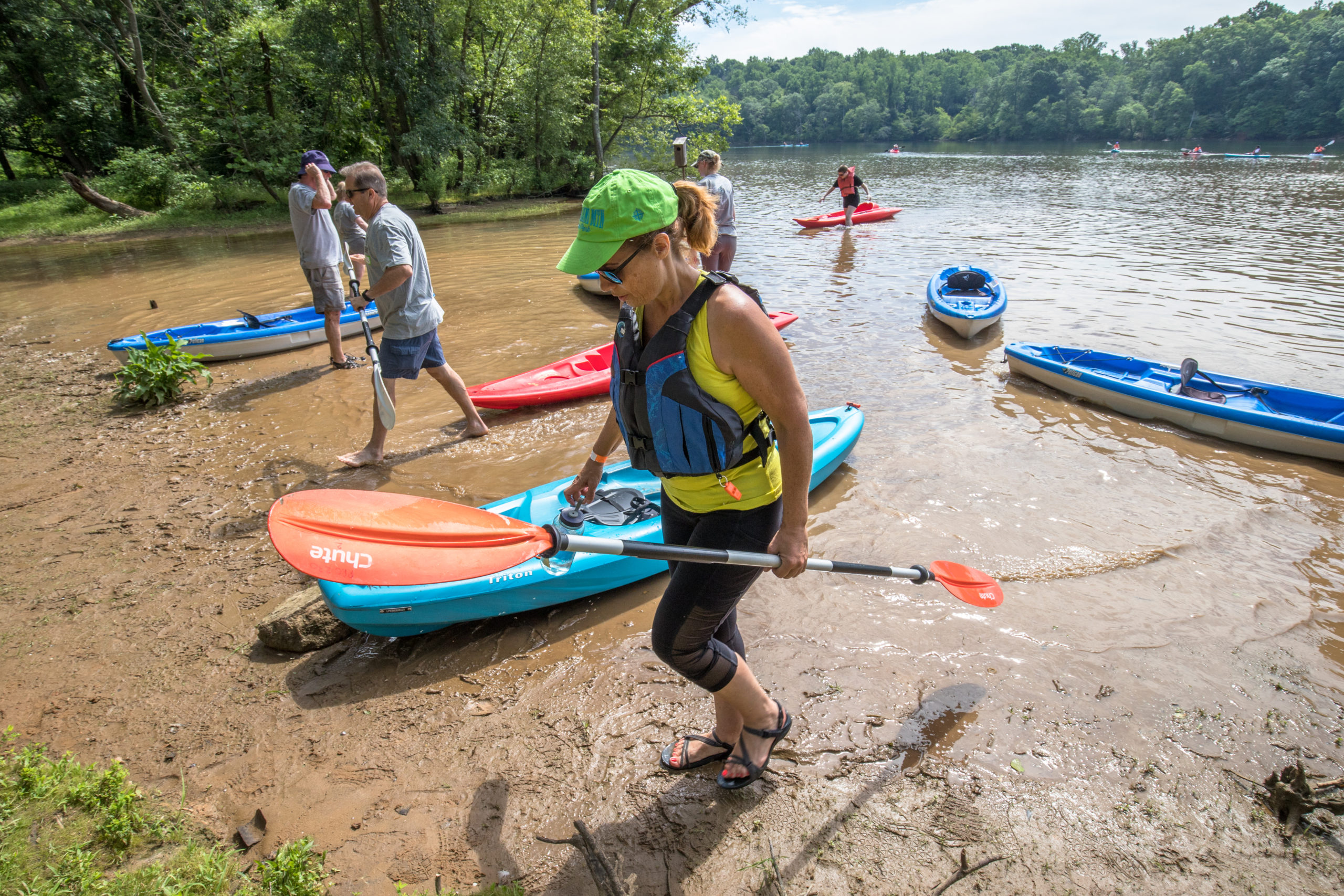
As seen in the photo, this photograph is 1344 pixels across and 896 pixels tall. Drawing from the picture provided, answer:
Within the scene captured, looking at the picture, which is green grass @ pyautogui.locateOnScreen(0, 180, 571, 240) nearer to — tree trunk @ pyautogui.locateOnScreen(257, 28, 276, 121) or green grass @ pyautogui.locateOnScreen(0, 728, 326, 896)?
tree trunk @ pyautogui.locateOnScreen(257, 28, 276, 121)

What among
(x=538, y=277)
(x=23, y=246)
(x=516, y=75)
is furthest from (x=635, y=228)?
(x=516, y=75)

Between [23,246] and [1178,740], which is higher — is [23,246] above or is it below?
above

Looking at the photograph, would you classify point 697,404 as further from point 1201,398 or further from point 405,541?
point 1201,398

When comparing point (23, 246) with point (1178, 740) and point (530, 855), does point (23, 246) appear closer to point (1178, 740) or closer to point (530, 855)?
point (530, 855)

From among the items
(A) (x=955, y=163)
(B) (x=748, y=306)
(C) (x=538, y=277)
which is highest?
(A) (x=955, y=163)

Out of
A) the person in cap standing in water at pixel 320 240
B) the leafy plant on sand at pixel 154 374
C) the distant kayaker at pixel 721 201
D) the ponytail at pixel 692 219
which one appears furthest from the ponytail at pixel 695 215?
the leafy plant on sand at pixel 154 374

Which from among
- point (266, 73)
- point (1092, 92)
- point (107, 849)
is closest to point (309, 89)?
point (266, 73)

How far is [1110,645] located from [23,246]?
21.4 m

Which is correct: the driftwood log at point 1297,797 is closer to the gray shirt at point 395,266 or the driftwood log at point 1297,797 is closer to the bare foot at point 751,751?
the bare foot at point 751,751

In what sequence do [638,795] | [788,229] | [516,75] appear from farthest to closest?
[516,75], [788,229], [638,795]

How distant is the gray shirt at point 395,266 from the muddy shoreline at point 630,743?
1.79 meters

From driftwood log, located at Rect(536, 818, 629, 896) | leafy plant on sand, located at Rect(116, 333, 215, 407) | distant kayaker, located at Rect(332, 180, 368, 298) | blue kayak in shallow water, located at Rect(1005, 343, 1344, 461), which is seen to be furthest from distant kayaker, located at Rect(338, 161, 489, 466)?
blue kayak in shallow water, located at Rect(1005, 343, 1344, 461)

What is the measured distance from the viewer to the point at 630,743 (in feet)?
9.06

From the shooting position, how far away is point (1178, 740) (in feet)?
9.30
